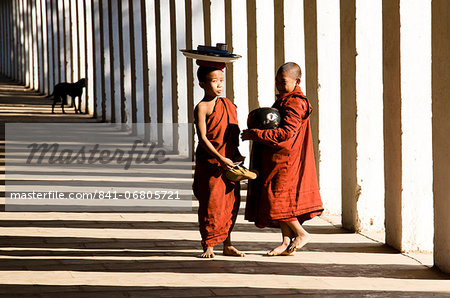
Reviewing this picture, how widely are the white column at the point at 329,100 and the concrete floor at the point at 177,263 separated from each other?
44 cm

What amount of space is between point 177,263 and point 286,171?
1.09m

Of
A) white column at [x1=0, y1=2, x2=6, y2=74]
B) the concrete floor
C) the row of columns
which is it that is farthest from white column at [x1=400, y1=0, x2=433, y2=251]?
white column at [x1=0, y1=2, x2=6, y2=74]

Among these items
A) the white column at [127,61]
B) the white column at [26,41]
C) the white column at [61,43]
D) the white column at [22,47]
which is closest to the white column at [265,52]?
the white column at [127,61]

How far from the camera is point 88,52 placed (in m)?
24.7

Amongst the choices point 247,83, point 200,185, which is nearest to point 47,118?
point 247,83

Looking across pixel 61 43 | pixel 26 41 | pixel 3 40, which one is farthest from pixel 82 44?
pixel 3 40

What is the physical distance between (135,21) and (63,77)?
1157 cm

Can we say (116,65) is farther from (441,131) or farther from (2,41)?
(2,41)

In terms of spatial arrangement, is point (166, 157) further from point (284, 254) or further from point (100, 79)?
point (100, 79)

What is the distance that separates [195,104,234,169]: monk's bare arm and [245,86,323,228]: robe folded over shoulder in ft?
0.90

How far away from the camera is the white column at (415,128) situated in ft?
22.3

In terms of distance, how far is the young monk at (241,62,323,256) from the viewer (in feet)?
21.3

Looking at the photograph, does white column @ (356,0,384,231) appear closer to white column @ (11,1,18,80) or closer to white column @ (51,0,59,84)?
white column @ (51,0,59,84)

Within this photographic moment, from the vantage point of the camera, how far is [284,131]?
21.2ft
